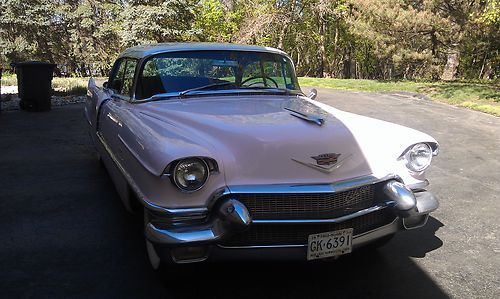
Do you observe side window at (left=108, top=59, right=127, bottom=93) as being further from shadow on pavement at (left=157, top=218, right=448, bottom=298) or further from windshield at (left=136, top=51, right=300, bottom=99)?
shadow on pavement at (left=157, top=218, right=448, bottom=298)

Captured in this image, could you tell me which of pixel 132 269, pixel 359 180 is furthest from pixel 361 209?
pixel 132 269

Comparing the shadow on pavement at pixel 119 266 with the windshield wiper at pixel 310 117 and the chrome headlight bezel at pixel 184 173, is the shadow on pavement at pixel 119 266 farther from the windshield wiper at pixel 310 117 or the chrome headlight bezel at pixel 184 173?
the windshield wiper at pixel 310 117

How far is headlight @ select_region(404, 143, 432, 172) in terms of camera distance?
2.98 metres

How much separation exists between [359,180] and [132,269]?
5.51 ft

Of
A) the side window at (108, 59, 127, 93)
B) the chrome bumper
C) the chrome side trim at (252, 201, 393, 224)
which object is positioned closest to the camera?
the chrome bumper

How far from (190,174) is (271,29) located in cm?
2417

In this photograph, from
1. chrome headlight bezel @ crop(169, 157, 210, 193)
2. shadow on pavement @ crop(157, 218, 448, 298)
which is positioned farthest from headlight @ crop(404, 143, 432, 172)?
chrome headlight bezel @ crop(169, 157, 210, 193)

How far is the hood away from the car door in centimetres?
58

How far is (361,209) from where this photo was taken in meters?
2.71

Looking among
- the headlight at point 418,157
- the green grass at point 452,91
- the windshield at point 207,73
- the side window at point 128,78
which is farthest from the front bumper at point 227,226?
the green grass at point 452,91

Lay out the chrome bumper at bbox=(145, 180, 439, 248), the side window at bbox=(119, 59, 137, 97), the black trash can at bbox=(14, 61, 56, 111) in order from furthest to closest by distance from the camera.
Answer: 1. the black trash can at bbox=(14, 61, 56, 111)
2. the side window at bbox=(119, 59, 137, 97)
3. the chrome bumper at bbox=(145, 180, 439, 248)

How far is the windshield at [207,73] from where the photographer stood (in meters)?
3.63

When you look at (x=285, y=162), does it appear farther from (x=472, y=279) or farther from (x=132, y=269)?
(x=472, y=279)

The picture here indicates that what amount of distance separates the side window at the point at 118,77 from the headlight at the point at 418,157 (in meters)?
2.69
